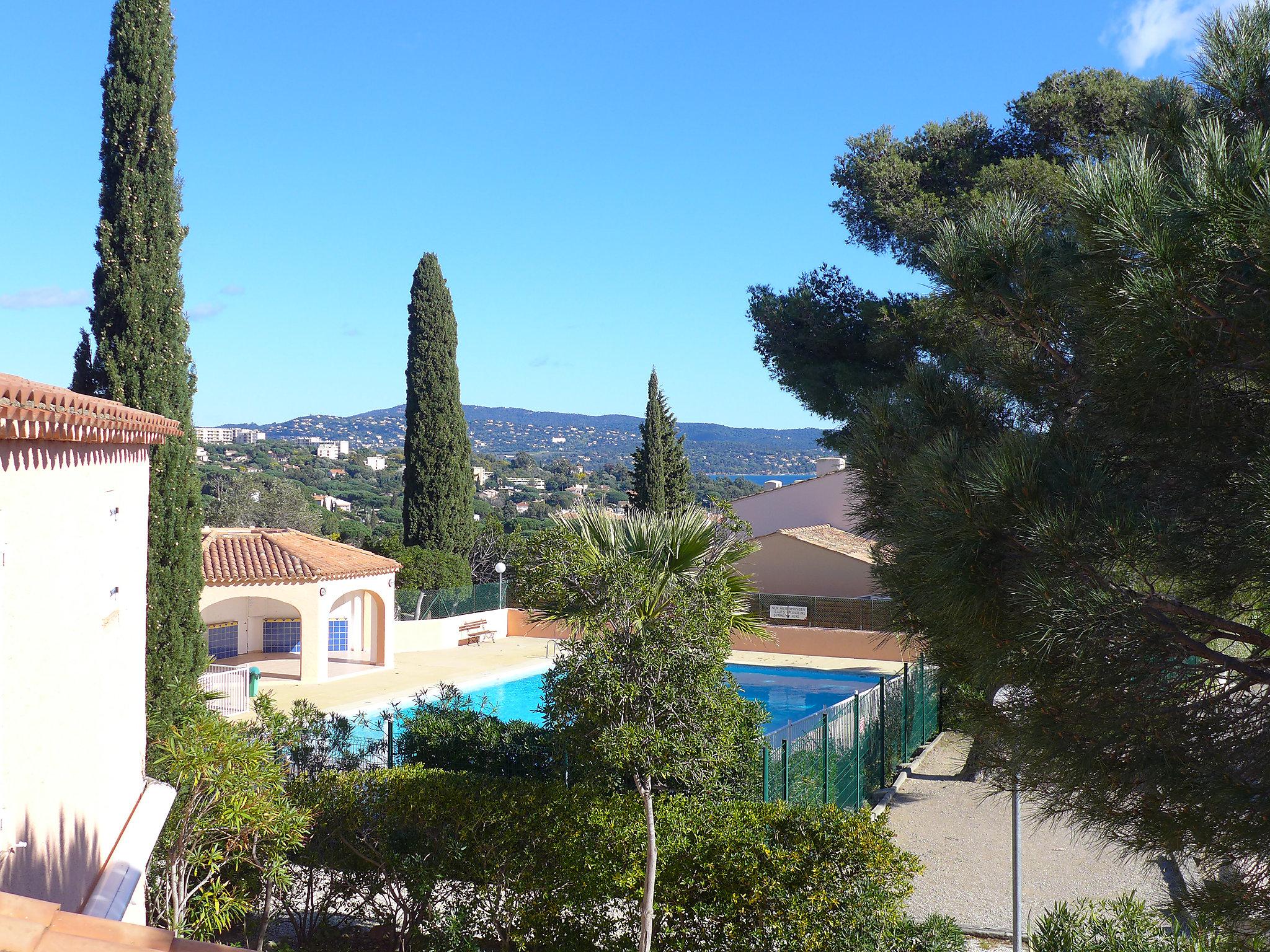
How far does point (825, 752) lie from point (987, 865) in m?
2.11

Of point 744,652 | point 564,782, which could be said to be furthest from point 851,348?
point 744,652

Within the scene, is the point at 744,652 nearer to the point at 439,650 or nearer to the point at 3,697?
the point at 439,650

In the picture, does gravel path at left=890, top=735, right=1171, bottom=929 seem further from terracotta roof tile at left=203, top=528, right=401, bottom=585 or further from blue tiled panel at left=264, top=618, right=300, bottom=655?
blue tiled panel at left=264, top=618, right=300, bottom=655

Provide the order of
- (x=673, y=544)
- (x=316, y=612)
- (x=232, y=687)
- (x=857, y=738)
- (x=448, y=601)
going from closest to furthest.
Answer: (x=673, y=544) → (x=857, y=738) → (x=232, y=687) → (x=316, y=612) → (x=448, y=601)

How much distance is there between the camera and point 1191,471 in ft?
13.0

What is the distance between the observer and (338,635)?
2530 centimetres

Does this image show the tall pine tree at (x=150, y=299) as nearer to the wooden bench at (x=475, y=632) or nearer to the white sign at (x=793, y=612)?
the wooden bench at (x=475, y=632)

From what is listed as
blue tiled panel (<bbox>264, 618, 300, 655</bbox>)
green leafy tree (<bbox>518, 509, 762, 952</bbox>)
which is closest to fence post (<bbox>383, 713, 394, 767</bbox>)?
green leafy tree (<bbox>518, 509, 762, 952</bbox>)

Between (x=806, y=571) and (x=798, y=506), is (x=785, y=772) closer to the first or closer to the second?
(x=806, y=571)

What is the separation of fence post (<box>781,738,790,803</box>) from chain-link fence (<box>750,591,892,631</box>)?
49.3ft

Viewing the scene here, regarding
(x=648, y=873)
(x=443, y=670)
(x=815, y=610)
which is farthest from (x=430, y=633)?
(x=648, y=873)

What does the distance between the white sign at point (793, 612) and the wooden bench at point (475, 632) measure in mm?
8333

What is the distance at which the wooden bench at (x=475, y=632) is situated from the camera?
86.5 feet

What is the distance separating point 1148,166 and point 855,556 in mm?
22900
